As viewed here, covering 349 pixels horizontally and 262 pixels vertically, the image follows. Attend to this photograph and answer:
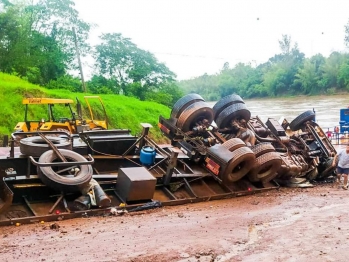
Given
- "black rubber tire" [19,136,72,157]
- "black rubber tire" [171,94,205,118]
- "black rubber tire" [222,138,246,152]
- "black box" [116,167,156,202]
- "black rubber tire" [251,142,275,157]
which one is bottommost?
"black box" [116,167,156,202]

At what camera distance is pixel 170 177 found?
8.64 metres

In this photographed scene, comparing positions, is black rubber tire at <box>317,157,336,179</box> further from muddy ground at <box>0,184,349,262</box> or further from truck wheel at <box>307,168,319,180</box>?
muddy ground at <box>0,184,349,262</box>

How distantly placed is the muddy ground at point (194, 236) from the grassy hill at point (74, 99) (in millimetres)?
12142

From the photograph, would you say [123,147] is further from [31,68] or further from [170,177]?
[31,68]

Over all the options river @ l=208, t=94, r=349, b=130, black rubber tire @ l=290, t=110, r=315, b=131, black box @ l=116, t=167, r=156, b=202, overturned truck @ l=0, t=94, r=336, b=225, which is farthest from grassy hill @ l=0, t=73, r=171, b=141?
black box @ l=116, t=167, r=156, b=202

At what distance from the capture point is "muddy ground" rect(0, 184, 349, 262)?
5250 mm

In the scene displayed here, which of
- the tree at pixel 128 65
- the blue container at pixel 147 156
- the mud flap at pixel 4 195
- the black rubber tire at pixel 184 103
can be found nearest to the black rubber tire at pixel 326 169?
the black rubber tire at pixel 184 103

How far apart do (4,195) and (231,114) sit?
553cm

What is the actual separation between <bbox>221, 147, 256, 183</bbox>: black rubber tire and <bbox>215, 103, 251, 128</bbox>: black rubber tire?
5.38ft

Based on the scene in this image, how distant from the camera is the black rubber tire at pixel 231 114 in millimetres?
10688

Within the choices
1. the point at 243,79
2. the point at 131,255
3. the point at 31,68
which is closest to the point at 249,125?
the point at 131,255

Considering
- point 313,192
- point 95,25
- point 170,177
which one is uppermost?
point 95,25

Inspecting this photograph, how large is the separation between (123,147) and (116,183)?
1327 mm

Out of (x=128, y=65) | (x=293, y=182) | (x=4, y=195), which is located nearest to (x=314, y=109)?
(x=128, y=65)
